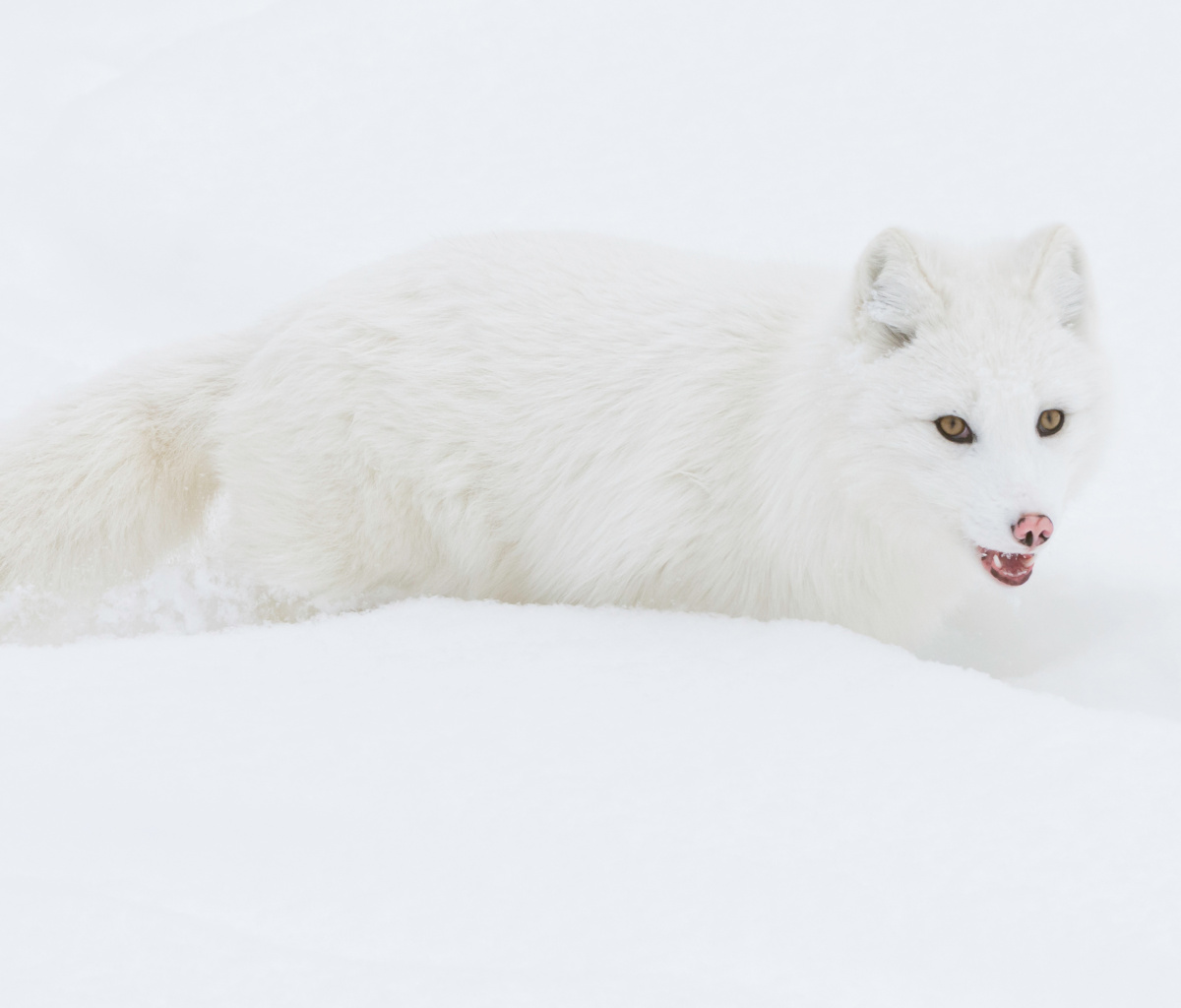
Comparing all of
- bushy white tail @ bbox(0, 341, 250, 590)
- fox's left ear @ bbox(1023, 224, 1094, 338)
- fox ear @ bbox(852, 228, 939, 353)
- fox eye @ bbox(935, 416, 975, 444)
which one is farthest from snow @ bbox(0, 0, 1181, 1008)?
fox's left ear @ bbox(1023, 224, 1094, 338)

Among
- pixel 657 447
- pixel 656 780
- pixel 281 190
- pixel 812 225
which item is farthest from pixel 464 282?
pixel 281 190

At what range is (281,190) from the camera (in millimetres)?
5902

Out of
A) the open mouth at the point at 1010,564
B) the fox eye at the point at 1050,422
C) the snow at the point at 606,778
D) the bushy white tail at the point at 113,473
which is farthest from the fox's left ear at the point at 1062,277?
the bushy white tail at the point at 113,473

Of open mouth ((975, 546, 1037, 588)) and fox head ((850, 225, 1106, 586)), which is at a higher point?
fox head ((850, 225, 1106, 586))

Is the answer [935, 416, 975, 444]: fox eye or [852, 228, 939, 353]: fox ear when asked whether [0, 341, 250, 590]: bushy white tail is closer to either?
[852, 228, 939, 353]: fox ear

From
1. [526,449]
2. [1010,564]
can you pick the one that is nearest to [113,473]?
[526,449]

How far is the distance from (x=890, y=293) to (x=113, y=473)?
220 cm

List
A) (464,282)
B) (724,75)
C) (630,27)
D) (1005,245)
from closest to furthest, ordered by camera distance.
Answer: (1005,245), (464,282), (724,75), (630,27)

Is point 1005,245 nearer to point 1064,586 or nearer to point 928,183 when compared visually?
point 1064,586

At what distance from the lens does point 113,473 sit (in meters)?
3.15

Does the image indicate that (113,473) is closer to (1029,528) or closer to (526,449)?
(526,449)

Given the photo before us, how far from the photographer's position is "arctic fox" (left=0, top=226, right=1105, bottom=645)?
2.88 metres

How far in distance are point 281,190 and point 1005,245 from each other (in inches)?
167

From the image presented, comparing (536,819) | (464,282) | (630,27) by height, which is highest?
(630,27)
